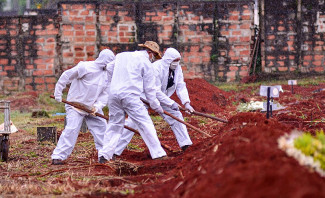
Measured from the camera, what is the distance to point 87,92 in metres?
9.41

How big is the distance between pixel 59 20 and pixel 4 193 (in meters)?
12.8

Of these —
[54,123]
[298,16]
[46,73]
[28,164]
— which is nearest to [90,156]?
[28,164]

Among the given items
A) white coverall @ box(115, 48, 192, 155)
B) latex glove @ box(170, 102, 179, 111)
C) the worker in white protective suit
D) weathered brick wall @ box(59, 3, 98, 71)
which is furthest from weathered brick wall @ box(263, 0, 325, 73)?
the worker in white protective suit

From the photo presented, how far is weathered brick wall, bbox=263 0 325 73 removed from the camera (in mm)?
18906

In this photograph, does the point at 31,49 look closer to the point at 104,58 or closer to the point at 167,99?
the point at 104,58

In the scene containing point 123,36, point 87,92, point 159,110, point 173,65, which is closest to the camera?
point 159,110

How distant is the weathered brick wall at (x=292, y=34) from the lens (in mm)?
18906

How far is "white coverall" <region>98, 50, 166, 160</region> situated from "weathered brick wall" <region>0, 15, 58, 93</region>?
409 inches

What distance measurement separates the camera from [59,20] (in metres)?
18.5

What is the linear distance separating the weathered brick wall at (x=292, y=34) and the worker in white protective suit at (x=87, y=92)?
10.5 m

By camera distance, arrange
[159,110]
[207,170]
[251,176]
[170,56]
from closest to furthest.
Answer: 1. [251,176]
2. [207,170]
3. [159,110]
4. [170,56]

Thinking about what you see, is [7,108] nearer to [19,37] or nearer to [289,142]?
[289,142]

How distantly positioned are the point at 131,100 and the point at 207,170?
355 centimetres

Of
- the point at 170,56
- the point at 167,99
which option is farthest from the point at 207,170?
the point at 170,56
